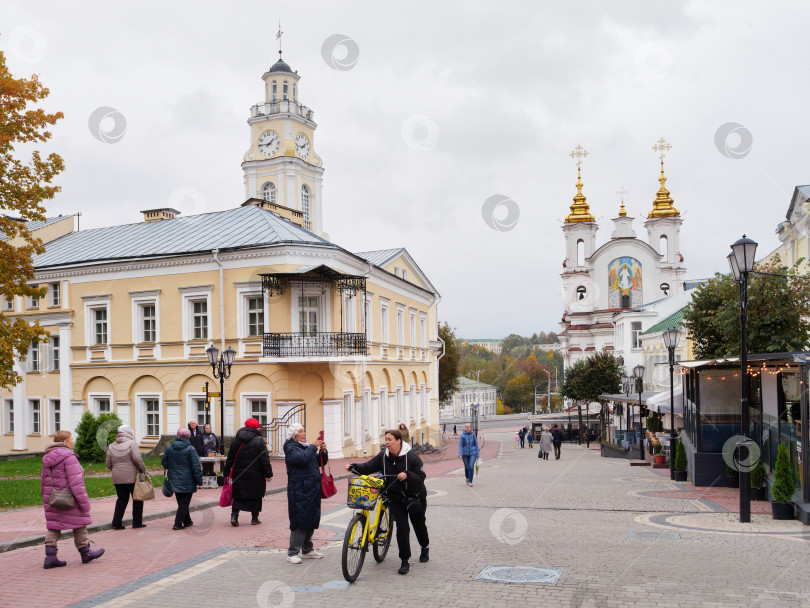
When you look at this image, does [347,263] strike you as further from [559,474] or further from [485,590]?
[485,590]

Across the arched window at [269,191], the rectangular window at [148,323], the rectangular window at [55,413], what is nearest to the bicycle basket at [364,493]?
the rectangular window at [148,323]

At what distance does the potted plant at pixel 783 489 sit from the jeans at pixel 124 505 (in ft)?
34.8

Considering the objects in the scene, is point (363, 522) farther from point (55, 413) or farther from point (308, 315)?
point (55, 413)

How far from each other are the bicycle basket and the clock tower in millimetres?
40448

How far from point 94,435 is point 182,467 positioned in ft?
58.7

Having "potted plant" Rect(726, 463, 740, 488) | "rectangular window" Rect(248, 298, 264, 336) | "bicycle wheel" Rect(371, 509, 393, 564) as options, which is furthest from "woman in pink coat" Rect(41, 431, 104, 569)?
"rectangular window" Rect(248, 298, 264, 336)

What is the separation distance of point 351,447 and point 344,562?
21137mm

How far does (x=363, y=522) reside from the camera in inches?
347

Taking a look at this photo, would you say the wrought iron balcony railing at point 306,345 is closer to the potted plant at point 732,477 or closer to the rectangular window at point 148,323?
the rectangular window at point 148,323

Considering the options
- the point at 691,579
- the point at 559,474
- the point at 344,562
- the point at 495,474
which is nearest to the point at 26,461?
the point at 495,474

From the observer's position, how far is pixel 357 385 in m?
29.8

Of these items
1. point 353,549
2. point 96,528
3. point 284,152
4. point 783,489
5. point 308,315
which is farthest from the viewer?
point 284,152

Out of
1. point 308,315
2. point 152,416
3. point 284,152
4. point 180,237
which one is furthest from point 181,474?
point 284,152

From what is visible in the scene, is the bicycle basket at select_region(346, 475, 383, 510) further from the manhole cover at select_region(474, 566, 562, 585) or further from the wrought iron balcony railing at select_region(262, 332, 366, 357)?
the wrought iron balcony railing at select_region(262, 332, 366, 357)
